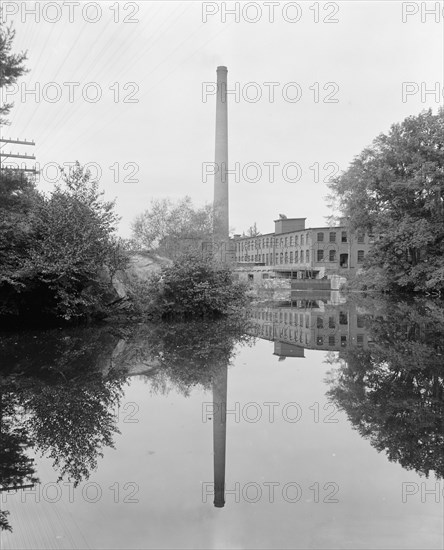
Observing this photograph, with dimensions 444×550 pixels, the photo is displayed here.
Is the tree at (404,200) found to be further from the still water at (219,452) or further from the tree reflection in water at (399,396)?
the still water at (219,452)

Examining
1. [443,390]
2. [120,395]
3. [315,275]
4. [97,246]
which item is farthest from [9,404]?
[315,275]

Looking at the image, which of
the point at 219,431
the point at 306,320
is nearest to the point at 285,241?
the point at 306,320

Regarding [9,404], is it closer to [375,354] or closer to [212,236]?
[375,354]

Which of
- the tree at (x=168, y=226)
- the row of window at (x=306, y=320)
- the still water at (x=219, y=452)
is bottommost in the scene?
the still water at (x=219, y=452)

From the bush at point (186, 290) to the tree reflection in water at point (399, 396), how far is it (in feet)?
25.2

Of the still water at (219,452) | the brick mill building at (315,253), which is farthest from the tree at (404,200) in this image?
the brick mill building at (315,253)

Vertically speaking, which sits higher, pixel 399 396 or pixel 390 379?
pixel 390 379

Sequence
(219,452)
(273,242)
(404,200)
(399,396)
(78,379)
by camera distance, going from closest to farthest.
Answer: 1. (219,452)
2. (399,396)
3. (78,379)
4. (404,200)
5. (273,242)

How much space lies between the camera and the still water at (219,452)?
3830 mm

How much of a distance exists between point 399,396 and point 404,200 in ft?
120

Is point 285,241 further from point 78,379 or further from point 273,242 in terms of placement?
point 78,379

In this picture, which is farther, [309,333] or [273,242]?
[273,242]

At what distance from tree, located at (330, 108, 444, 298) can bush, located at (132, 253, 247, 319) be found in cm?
2450

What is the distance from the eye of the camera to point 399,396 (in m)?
7.59
